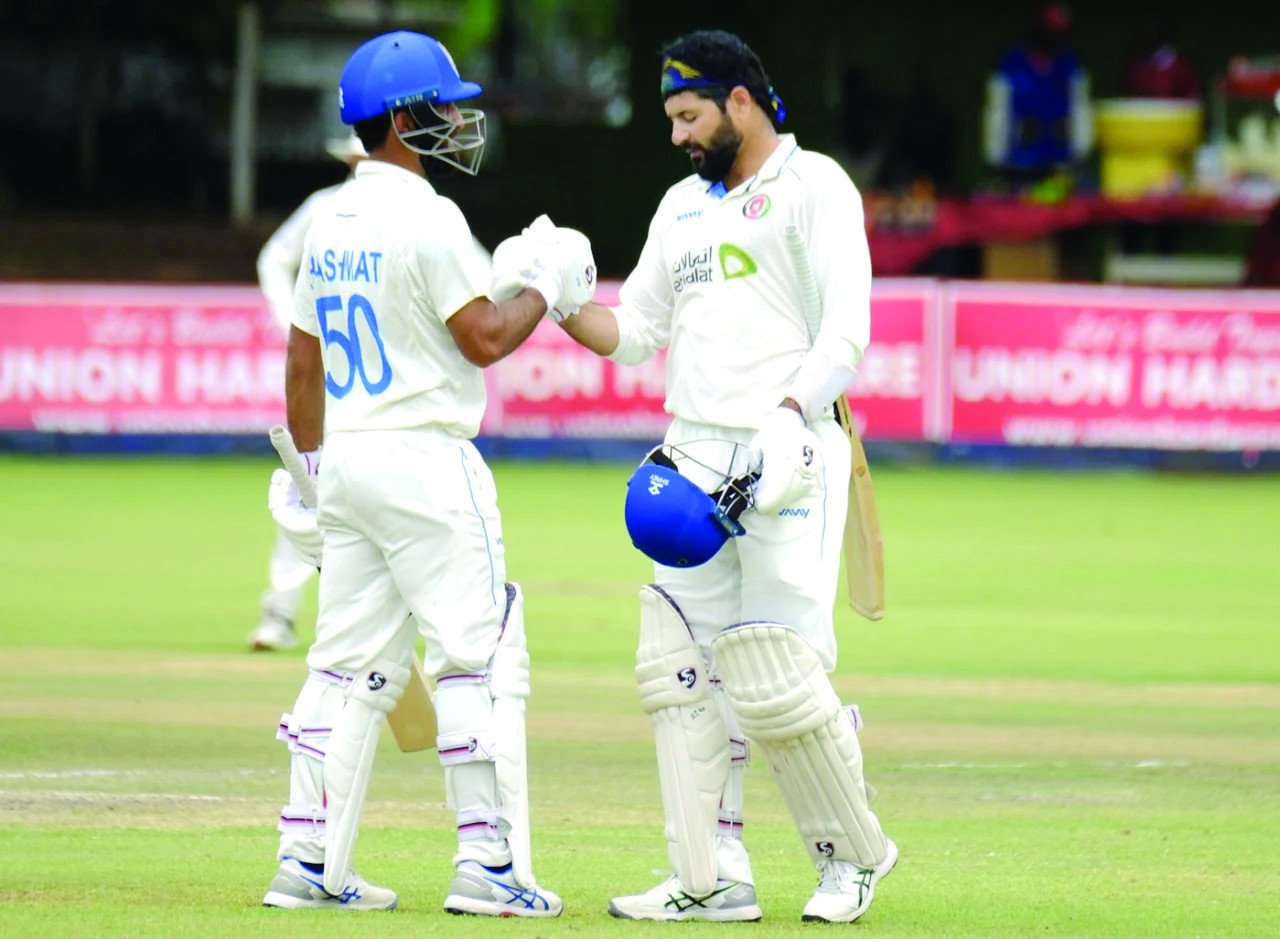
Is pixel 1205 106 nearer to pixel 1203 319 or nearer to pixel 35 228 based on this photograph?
pixel 1203 319

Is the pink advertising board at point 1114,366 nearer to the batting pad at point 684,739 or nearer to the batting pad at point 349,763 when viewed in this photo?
the batting pad at point 684,739

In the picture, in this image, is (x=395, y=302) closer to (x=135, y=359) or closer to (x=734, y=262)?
(x=734, y=262)

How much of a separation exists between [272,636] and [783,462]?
520 cm

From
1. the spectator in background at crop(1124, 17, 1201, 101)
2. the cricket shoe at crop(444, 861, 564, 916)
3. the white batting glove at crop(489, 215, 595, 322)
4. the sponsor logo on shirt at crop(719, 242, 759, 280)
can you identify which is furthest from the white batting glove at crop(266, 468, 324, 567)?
the spectator in background at crop(1124, 17, 1201, 101)

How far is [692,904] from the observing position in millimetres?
5730

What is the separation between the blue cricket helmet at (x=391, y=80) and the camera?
18.9 feet

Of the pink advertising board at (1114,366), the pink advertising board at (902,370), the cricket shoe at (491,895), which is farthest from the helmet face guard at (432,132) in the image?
the pink advertising board at (1114,366)

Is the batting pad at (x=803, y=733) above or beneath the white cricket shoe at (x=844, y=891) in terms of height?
above

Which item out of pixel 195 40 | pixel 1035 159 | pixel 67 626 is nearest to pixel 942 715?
pixel 67 626

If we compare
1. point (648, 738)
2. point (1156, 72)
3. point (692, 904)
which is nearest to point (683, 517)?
point (692, 904)

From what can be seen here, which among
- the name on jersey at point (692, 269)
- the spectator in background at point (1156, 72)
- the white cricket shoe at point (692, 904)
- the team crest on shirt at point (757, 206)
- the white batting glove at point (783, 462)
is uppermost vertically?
the spectator in background at point (1156, 72)

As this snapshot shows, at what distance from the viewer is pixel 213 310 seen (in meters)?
18.7

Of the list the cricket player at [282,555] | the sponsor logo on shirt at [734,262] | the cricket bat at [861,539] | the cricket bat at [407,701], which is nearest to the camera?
the sponsor logo on shirt at [734,262]

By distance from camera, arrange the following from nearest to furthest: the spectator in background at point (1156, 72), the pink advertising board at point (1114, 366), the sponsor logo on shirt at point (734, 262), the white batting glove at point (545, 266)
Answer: the white batting glove at point (545, 266)
the sponsor logo on shirt at point (734, 262)
the pink advertising board at point (1114, 366)
the spectator in background at point (1156, 72)
